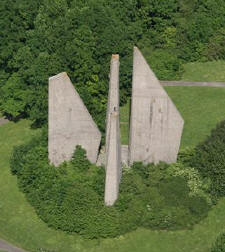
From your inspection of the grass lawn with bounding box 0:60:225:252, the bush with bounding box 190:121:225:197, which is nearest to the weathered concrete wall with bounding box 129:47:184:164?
the bush with bounding box 190:121:225:197

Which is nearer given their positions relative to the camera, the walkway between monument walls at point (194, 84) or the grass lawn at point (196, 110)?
the grass lawn at point (196, 110)

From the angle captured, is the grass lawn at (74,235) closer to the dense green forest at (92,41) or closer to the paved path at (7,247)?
the paved path at (7,247)

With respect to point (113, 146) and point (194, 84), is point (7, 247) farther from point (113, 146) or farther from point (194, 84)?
point (194, 84)

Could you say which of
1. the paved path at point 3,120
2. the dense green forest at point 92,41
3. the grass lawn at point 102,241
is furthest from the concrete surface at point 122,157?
the paved path at point 3,120

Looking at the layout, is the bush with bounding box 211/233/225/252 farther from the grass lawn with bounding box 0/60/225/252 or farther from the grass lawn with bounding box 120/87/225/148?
the grass lawn with bounding box 120/87/225/148

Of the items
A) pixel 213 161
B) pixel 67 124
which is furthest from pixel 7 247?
pixel 213 161
